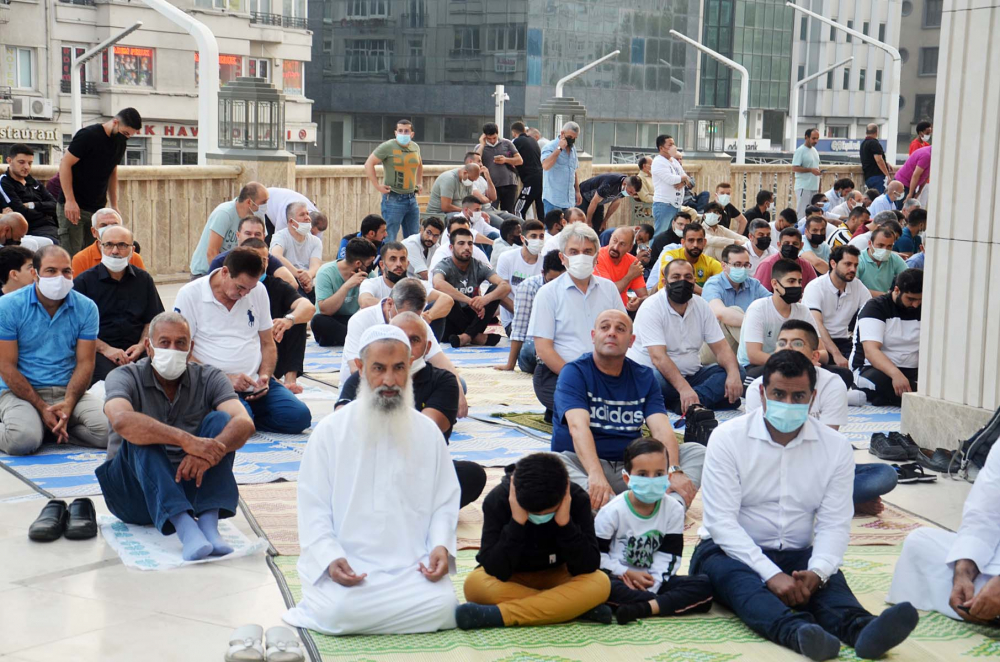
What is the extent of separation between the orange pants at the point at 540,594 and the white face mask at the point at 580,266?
3991 millimetres

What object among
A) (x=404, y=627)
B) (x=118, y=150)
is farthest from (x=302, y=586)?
(x=118, y=150)

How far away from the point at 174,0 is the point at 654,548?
156ft

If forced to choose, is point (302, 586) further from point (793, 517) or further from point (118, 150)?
point (118, 150)

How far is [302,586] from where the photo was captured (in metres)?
5.23

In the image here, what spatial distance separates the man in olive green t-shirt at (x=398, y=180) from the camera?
50.6 ft

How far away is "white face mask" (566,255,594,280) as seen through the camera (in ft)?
29.6

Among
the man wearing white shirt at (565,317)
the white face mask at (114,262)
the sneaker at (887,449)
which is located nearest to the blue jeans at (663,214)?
the man wearing white shirt at (565,317)

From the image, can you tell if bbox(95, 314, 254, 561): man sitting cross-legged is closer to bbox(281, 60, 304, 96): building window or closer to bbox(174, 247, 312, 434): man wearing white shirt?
bbox(174, 247, 312, 434): man wearing white shirt

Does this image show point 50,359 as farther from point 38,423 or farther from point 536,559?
point 536,559

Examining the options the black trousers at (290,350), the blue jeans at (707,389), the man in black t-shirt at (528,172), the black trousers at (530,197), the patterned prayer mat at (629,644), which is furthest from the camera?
the black trousers at (530,197)

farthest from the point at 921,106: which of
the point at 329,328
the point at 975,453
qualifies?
the point at 975,453

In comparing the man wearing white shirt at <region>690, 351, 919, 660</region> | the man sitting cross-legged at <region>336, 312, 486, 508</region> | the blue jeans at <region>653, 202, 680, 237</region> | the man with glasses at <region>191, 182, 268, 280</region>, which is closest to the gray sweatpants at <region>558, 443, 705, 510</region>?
the man sitting cross-legged at <region>336, 312, 486, 508</region>

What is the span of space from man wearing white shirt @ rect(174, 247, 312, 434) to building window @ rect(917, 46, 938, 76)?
73158 mm

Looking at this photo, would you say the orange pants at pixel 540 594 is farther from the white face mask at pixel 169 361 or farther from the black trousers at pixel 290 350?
the black trousers at pixel 290 350
